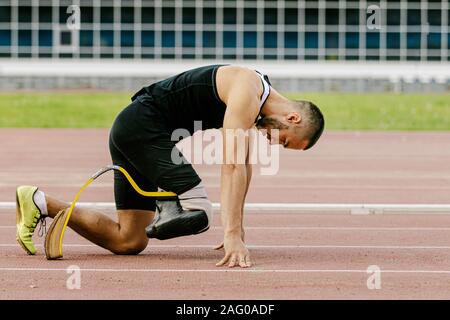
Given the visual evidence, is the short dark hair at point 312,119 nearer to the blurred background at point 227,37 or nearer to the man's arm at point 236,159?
the man's arm at point 236,159

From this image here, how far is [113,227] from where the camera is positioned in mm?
8484

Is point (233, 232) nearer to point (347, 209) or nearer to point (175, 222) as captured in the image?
point (175, 222)

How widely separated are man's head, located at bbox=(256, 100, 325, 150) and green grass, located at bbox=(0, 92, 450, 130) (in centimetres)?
2304

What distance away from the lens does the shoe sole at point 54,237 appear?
8.19 metres

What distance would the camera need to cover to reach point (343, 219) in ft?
37.0

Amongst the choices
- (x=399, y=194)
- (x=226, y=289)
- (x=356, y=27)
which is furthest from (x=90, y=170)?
(x=356, y=27)

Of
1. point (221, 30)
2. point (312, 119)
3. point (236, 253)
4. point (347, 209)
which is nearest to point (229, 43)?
point (221, 30)

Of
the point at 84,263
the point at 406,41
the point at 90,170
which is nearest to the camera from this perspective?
the point at 84,263

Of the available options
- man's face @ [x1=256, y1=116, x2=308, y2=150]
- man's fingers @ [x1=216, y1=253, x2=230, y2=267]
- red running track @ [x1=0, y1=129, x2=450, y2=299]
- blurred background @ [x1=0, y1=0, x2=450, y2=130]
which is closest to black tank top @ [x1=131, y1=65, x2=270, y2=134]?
man's face @ [x1=256, y1=116, x2=308, y2=150]

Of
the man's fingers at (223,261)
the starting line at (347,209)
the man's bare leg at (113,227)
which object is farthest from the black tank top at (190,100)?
the starting line at (347,209)

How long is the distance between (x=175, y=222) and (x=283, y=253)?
1.30m

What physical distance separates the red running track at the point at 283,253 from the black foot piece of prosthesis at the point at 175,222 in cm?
27

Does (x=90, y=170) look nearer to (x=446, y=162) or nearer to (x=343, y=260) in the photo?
(x=446, y=162)
